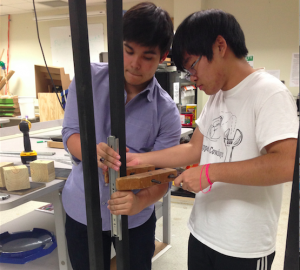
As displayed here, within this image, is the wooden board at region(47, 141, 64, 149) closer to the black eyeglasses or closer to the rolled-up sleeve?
the rolled-up sleeve

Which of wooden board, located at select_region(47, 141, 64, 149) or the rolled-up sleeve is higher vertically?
the rolled-up sleeve

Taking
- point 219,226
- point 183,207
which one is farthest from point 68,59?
point 219,226

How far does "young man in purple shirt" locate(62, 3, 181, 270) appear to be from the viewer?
778 mm

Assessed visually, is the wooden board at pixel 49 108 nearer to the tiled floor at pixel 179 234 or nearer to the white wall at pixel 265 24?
the tiled floor at pixel 179 234

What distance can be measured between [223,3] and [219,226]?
371 centimetres

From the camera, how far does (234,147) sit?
742 mm

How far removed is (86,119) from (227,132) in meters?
0.45

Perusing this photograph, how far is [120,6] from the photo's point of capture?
1.48 ft

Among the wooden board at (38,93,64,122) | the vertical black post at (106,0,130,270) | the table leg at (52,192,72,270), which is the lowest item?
the table leg at (52,192,72,270)

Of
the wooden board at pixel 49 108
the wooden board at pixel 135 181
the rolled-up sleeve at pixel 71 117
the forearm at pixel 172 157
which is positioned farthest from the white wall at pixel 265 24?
the wooden board at pixel 135 181

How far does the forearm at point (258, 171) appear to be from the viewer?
613 mm

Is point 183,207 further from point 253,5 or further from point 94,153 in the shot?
point 253,5

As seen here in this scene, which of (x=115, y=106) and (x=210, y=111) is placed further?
(x=210, y=111)

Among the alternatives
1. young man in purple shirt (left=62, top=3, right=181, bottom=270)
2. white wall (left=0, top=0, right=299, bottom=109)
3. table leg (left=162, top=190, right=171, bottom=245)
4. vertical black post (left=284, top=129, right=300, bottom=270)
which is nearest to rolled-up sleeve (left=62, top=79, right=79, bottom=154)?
young man in purple shirt (left=62, top=3, right=181, bottom=270)
